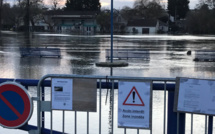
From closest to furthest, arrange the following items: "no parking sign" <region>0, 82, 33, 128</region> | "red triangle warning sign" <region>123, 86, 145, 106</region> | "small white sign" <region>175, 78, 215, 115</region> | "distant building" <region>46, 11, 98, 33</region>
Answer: "small white sign" <region>175, 78, 215, 115</region> < "red triangle warning sign" <region>123, 86, 145, 106</region> < "no parking sign" <region>0, 82, 33, 128</region> < "distant building" <region>46, 11, 98, 33</region>

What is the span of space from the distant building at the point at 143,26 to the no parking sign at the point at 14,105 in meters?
99.2

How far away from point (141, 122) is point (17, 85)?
173cm

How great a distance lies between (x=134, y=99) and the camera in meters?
4.63

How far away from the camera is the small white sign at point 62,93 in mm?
4770

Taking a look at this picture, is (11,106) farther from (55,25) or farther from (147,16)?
(147,16)

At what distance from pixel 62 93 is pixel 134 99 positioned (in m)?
0.96

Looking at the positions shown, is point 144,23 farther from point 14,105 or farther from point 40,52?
point 14,105

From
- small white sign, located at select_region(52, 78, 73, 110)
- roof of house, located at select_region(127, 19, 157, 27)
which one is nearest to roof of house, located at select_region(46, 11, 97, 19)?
roof of house, located at select_region(127, 19, 157, 27)

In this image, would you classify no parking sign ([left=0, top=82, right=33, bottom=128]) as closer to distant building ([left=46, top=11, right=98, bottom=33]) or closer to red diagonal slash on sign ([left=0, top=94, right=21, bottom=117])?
red diagonal slash on sign ([left=0, top=94, right=21, bottom=117])

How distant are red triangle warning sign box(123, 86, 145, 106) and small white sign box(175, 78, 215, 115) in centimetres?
48

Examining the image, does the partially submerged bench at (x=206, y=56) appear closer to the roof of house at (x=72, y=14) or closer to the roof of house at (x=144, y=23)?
the roof of house at (x=144, y=23)

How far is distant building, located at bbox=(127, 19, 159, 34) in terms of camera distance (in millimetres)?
103000

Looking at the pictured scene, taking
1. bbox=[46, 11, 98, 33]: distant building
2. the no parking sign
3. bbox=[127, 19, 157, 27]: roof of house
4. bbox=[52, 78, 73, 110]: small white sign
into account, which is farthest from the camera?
bbox=[46, 11, 98, 33]: distant building

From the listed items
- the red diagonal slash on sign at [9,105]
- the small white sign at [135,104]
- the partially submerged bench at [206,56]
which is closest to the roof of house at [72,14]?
the partially submerged bench at [206,56]
